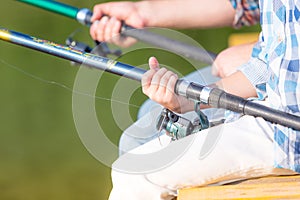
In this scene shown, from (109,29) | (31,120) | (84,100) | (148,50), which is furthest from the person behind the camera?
(31,120)

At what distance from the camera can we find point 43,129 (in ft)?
13.9

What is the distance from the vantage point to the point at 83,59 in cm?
203

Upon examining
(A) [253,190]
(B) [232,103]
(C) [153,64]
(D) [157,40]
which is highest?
(D) [157,40]

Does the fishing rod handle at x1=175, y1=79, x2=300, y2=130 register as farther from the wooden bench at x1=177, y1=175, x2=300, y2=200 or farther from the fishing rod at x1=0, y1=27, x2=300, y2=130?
the wooden bench at x1=177, y1=175, x2=300, y2=200

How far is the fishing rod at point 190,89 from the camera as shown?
5.84 ft

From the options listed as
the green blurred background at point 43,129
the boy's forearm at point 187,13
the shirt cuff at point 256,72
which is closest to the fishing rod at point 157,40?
the boy's forearm at point 187,13

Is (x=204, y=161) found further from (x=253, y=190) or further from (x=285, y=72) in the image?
(x=285, y=72)

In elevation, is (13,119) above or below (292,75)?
above

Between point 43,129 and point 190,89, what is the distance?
245cm

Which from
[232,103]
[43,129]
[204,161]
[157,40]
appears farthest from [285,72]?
[43,129]

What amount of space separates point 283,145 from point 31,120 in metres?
2.56

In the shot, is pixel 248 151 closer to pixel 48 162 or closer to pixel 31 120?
pixel 48 162

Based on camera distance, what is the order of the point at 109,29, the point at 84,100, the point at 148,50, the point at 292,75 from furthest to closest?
the point at 109,29 < the point at 148,50 < the point at 84,100 < the point at 292,75

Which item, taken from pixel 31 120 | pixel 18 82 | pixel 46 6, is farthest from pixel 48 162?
pixel 46 6
